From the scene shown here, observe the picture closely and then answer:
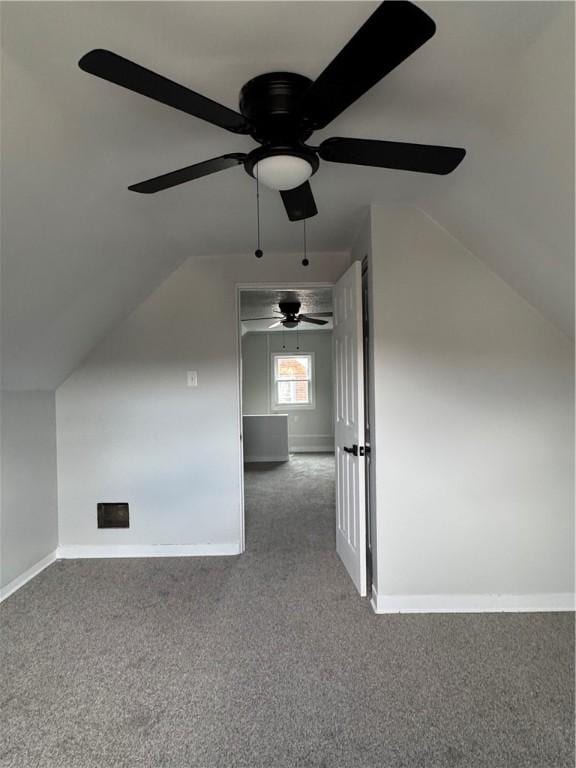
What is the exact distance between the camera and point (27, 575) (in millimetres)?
2795

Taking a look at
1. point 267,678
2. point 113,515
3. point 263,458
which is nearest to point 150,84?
point 267,678

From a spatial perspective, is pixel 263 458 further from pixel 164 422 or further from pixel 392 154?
pixel 392 154

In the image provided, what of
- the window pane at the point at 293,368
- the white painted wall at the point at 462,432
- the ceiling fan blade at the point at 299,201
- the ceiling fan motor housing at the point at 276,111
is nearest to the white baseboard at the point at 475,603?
the white painted wall at the point at 462,432

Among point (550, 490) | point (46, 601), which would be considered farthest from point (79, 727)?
point (550, 490)

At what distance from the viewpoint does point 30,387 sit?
284cm

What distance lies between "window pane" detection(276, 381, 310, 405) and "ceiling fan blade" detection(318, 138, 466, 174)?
6864 millimetres

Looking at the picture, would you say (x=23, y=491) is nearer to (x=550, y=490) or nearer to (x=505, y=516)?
(x=505, y=516)

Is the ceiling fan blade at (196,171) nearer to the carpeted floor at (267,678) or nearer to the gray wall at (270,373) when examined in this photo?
the carpeted floor at (267,678)

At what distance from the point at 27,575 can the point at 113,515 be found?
24.7 inches

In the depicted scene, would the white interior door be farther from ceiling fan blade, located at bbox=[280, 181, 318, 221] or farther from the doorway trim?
ceiling fan blade, located at bbox=[280, 181, 318, 221]

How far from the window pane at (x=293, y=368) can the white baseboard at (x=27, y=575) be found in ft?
18.1

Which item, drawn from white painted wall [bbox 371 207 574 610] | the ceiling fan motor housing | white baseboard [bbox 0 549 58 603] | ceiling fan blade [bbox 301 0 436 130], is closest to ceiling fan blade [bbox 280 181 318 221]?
the ceiling fan motor housing

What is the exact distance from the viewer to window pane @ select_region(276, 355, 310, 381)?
26.9 feet

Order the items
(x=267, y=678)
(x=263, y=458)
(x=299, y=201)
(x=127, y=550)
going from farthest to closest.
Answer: (x=263, y=458), (x=127, y=550), (x=267, y=678), (x=299, y=201)
